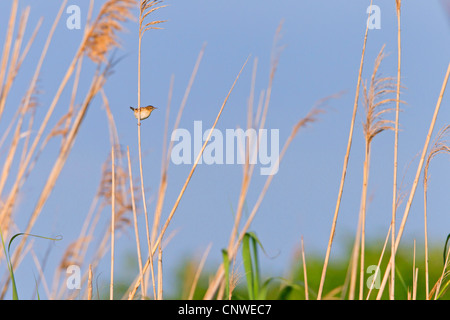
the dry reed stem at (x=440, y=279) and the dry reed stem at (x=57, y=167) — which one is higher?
the dry reed stem at (x=57, y=167)

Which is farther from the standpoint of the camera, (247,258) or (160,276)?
(247,258)

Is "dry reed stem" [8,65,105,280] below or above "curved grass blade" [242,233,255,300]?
above

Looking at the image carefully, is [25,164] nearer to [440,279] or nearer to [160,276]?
[160,276]

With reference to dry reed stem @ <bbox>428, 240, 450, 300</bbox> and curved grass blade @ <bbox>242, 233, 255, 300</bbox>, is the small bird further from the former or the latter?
dry reed stem @ <bbox>428, 240, 450, 300</bbox>

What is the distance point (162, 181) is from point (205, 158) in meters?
0.28

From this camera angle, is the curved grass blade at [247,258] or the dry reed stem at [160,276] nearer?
the dry reed stem at [160,276]

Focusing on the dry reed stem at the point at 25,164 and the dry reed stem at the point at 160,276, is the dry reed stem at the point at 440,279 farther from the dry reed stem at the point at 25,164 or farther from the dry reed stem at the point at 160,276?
the dry reed stem at the point at 25,164

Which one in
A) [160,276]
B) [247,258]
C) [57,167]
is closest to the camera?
[160,276]

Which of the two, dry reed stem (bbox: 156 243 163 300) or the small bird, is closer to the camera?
dry reed stem (bbox: 156 243 163 300)

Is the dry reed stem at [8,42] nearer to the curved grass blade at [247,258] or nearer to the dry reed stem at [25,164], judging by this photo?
the dry reed stem at [25,164]

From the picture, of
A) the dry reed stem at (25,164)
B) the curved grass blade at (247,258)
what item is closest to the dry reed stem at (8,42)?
the dry reed stem at (25,164)

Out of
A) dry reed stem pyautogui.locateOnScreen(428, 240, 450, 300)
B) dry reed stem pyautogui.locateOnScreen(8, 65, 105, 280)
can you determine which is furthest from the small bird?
dry reed stem pyautogui.locateOnScreen(428, 240, 450, 300)

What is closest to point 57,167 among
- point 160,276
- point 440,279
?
point 160,276
